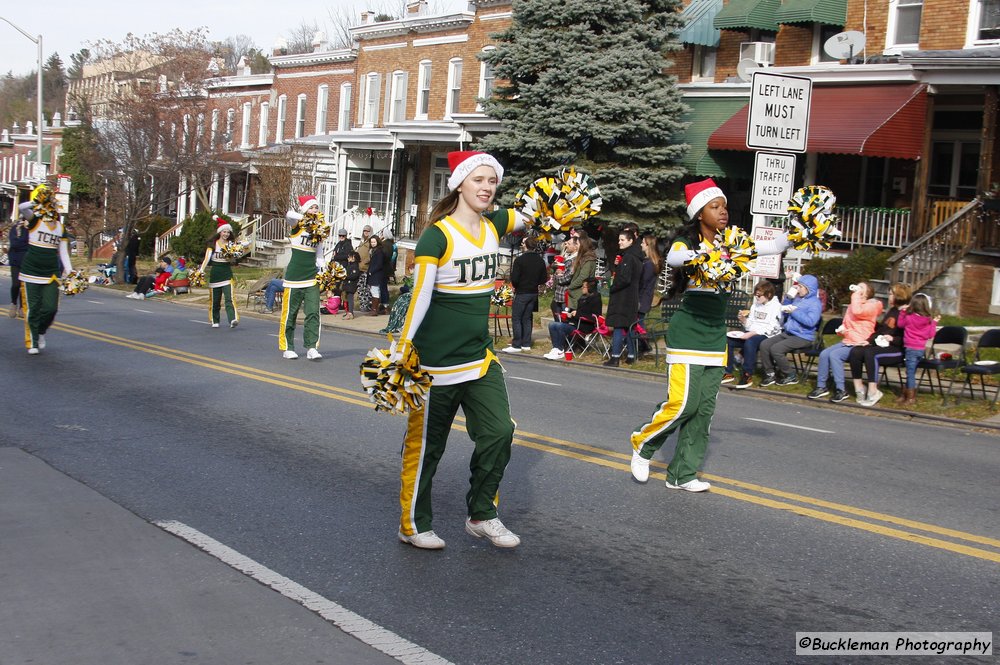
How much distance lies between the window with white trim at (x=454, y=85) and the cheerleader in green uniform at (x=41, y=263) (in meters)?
25.2

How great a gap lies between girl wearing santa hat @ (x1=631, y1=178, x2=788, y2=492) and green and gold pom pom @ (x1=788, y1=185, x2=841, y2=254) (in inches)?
8.4

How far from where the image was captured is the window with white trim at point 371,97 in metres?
43.8

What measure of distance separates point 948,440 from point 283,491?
279 inches

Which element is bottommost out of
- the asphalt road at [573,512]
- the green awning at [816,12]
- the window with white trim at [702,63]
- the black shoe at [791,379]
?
the asphalt road at [573,512]

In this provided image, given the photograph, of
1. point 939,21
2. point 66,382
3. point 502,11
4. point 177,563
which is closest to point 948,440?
point 177,563

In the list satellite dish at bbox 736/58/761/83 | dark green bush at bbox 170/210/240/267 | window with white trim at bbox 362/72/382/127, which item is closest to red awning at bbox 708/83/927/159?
satellite dish at bbox 736/58/761/83

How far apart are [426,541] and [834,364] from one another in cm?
925

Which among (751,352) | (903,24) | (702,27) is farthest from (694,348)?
(702,27)

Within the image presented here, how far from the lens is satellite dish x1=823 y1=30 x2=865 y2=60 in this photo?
956 inches

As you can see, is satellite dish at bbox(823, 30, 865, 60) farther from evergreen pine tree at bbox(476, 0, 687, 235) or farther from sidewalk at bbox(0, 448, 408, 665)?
sidewalk at bbox(0, 448, 408, 665)

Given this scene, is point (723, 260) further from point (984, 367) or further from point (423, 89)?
point (423, 89)

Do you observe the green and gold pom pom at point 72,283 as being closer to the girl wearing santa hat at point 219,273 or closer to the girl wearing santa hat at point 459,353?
the girl wearing santa hat at point 219,273

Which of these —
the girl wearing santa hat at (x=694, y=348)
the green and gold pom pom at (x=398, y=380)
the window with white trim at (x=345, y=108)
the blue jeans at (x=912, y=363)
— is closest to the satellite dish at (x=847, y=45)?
the blue jeans at (x=912, y=363)

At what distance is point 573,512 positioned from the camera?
7402mm
